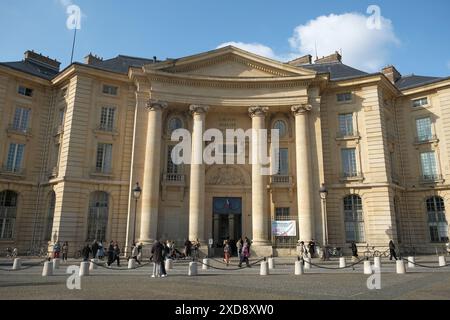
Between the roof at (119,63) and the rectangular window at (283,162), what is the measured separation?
52.1 ft

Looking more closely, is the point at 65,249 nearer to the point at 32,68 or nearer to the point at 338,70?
the point at 32,68

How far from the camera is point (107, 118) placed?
30109 mm

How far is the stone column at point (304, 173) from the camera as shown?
92.0ft

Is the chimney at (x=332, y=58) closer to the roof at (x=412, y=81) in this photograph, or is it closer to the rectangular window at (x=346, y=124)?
the roof at (x=412, y=81)

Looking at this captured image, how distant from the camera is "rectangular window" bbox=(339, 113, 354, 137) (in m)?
31.5

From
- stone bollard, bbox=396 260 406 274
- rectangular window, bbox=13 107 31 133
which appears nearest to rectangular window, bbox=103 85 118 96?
rectangular window, bbox=13 107 31 133

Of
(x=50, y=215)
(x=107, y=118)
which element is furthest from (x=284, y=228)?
(x=50, y=215)

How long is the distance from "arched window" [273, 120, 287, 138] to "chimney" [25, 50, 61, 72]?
2339cm

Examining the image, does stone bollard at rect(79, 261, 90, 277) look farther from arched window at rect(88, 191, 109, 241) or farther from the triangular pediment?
the triangular pediment

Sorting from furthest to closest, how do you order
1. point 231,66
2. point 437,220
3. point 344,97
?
point 344,97, point 231,66, point 437,220

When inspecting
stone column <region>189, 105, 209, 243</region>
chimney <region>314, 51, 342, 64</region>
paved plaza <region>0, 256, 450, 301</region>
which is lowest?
paved plaza <region>0, 256, 450, 301</region>

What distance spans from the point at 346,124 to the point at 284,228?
36.5ft
